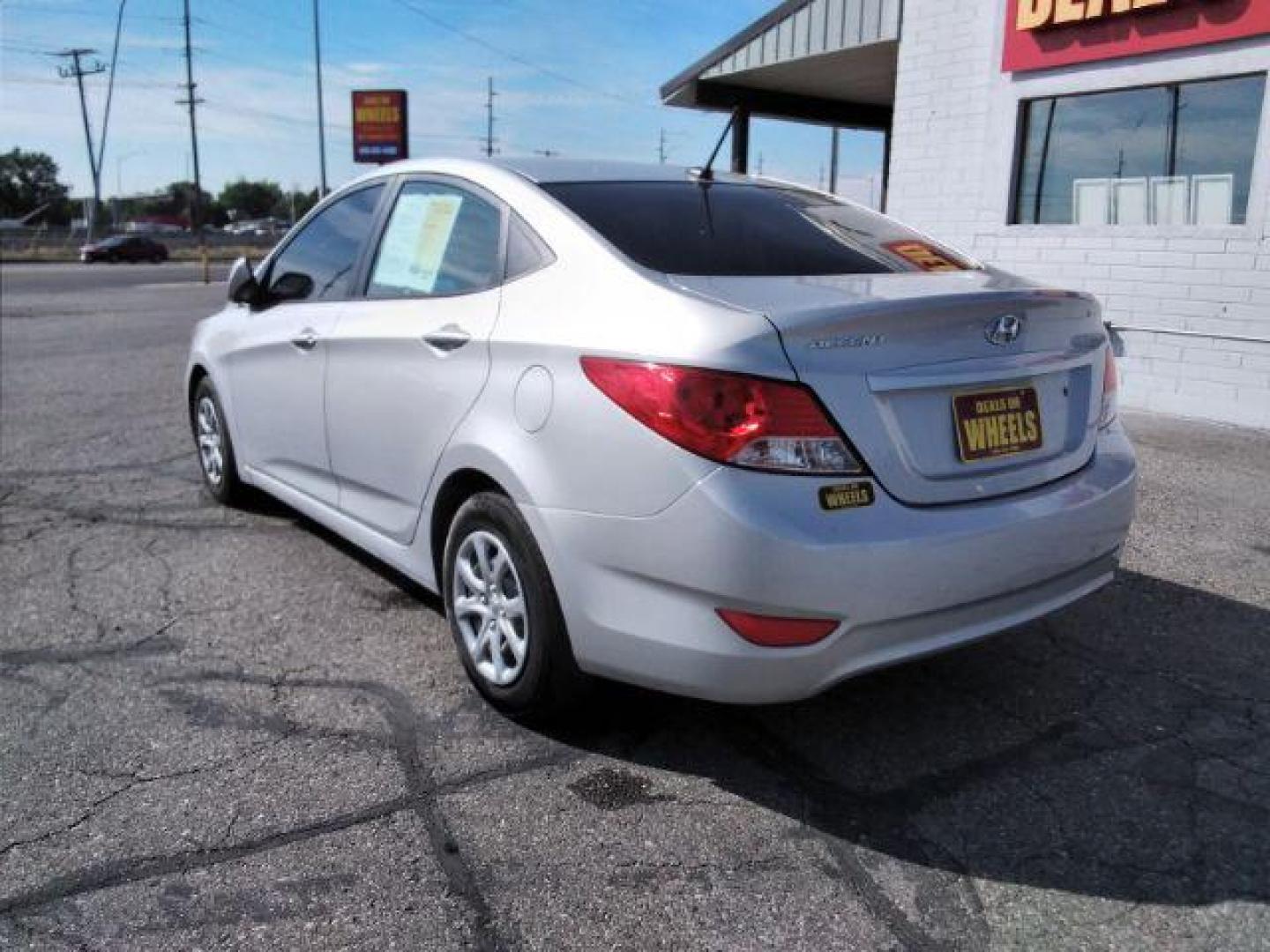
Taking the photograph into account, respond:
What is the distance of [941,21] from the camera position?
32.6 feet

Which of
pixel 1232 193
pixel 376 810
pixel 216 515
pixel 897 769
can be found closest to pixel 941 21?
pixel 1232 193

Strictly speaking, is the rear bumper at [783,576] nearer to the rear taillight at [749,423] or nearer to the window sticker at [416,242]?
the rear taillight at [749,423]

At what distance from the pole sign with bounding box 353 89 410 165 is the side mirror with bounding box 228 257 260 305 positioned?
39.8 m

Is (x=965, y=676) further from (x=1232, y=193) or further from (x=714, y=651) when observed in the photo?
(x=1232, y=193)

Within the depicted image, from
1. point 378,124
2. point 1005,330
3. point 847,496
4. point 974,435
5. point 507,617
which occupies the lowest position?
point 507,617

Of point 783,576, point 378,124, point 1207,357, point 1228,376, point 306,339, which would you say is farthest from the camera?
point 378,124

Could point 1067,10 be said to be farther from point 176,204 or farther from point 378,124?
point 176,204

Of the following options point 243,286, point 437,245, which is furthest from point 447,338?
point 243,286

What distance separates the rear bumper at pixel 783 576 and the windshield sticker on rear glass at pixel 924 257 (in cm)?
87

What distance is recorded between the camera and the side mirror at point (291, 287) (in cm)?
444

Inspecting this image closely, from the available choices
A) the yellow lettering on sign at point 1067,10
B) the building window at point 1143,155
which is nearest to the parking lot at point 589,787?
the building window at point 1143,155

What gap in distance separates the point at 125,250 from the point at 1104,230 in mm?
48373

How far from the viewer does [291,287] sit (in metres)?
4.55

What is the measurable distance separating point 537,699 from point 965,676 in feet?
4.87
